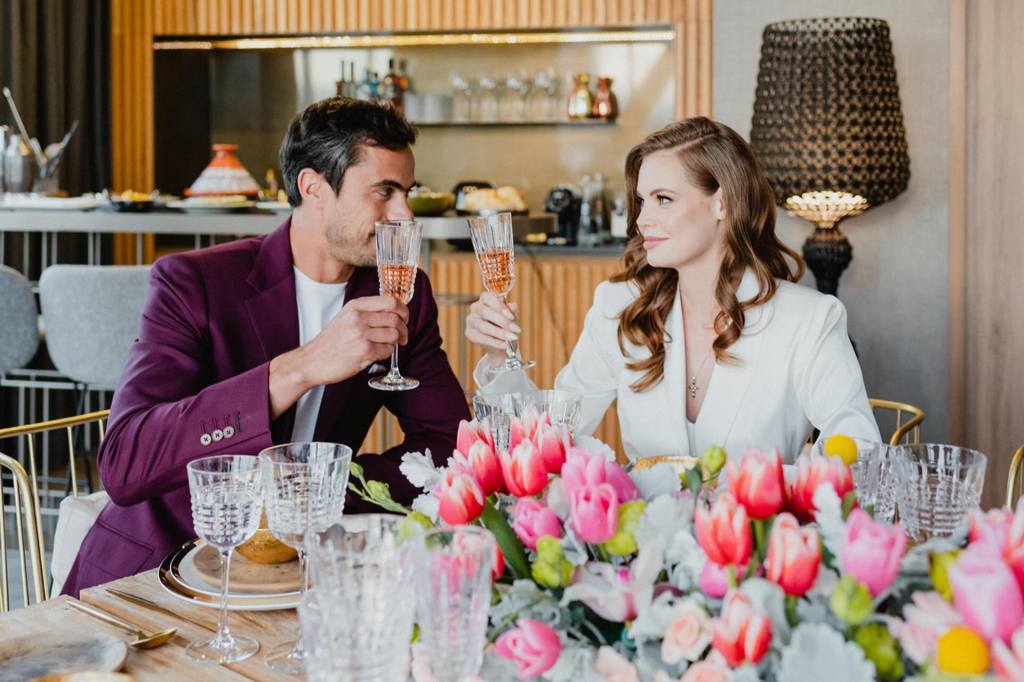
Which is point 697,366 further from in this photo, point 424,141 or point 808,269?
point 424,141

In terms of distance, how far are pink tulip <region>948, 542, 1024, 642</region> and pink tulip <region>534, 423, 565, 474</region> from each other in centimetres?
39

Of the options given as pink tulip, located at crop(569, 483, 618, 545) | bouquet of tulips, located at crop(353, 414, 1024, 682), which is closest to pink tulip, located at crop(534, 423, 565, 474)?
bouquet of tulips, located at crop(353, 414, 1024, 682)

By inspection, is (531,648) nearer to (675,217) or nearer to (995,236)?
(675,217)

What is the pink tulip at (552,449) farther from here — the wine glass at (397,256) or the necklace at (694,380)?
the necklace at (694,380)

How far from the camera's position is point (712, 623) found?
843mm

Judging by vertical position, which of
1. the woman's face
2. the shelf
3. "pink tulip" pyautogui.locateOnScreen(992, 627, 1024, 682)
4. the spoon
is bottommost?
the spoon

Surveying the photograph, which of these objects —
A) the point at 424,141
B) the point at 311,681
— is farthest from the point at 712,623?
the point at 424,141

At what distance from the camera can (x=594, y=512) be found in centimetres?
94

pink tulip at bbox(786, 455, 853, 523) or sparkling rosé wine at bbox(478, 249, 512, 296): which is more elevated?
sparkling rosé wine at bbox(478, 249, 512, 296)

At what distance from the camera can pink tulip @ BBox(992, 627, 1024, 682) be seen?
0.74 meters

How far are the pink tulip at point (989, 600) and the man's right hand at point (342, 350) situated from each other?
1.21m

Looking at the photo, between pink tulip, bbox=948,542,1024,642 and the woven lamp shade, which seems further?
the woven lamp shade

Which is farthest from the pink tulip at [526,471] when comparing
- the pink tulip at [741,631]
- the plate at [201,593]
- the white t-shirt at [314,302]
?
the white t-shirt at [314,302]

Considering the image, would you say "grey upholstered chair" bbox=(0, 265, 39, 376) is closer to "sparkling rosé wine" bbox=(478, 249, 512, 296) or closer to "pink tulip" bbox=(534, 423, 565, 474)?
"sparkling rosé wine" bbox=(478, 249, 512, 296)
